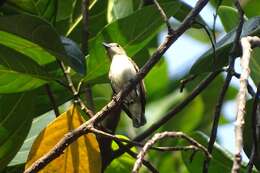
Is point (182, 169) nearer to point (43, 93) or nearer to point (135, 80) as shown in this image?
point (43, 93)

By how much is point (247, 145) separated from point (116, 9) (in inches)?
28.9

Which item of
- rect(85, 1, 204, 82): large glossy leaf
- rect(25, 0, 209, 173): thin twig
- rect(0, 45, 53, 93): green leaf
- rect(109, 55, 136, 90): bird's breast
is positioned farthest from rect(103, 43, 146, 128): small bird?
rect(25, 0, 209, 173): thin twig

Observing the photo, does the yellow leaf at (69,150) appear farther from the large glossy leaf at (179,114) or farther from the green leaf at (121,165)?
the large glossy leaf at (179,114)

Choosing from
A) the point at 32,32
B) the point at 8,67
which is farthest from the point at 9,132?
the point at 32,32

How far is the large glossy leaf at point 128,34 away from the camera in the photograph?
7.77 feet

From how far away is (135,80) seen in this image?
1765 mm

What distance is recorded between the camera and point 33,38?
7.35 feet

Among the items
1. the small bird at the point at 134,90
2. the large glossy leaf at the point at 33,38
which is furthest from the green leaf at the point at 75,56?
the small bird at the point at 134,90

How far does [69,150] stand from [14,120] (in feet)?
1.61

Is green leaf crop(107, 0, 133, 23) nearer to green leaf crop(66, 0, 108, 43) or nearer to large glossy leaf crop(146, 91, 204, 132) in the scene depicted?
green leaf crop(66, 0, 108, 43)

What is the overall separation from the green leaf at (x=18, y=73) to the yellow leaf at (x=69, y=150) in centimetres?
36

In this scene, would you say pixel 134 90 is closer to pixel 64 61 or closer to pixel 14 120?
pixel 14 120

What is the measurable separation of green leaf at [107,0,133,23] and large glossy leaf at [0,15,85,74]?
0.37 meters

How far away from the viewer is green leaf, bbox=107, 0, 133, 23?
269 centimetres
